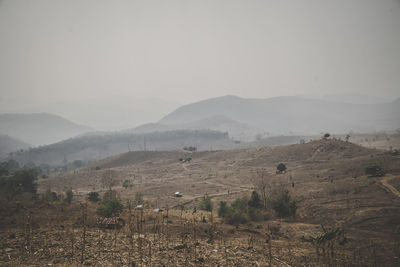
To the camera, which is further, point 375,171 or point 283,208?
point 375,171

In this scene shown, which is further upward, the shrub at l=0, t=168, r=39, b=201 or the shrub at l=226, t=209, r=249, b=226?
the shrub at l=226, t=209, r=249, b=226

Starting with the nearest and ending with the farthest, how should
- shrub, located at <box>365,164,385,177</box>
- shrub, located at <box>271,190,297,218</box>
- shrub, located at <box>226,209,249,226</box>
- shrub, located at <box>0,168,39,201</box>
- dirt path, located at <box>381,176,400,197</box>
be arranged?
shrub, located at <box>226,209,249,226</box>, shrub, located at <box>271,190,297,218</box>, dirt path, located at <box>381,176,400,197</box>, shrub, located at <box>365,164,385,177</box>, shrub, located at <box>0,168,39,201</box>

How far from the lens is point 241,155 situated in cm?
8431

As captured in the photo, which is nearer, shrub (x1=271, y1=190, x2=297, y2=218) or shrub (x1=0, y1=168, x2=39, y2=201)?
shrub (x1=271, y1=190, x2=297, y2=218)

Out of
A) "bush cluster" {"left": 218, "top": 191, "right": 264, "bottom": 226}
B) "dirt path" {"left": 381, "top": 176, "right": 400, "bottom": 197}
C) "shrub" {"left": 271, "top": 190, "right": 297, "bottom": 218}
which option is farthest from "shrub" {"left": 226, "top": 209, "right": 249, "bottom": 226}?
"dirt path" {"left": 381, "top": 176, "right": 400, "bottom": 197}

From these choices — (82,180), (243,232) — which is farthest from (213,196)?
(82,180)

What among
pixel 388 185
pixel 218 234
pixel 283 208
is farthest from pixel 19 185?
pixel 388 185

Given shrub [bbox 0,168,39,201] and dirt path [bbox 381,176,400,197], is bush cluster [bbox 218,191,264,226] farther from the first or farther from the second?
shrub [bbox 0,168,39,201]

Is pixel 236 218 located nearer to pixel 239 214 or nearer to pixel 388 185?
pixel 239 214

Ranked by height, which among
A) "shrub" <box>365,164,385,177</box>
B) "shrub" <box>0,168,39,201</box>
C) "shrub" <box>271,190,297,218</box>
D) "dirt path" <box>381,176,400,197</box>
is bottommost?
"shrub" <box>0,168,39,201</box>

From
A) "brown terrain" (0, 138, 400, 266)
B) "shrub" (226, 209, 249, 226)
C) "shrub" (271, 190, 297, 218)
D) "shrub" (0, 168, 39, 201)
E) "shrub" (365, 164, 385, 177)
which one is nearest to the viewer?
"brown terrain" (0, 138, 400, 266)

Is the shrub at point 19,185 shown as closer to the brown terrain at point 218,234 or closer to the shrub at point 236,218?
the brown terrain at point 218,234

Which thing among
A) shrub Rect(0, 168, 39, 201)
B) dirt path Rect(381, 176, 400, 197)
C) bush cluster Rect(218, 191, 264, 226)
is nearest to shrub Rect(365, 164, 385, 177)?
dirt path Rect(381, 176, 400, 197)

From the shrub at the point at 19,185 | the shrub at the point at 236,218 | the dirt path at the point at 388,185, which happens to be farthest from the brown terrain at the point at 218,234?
the shrub at the point at 19,185
